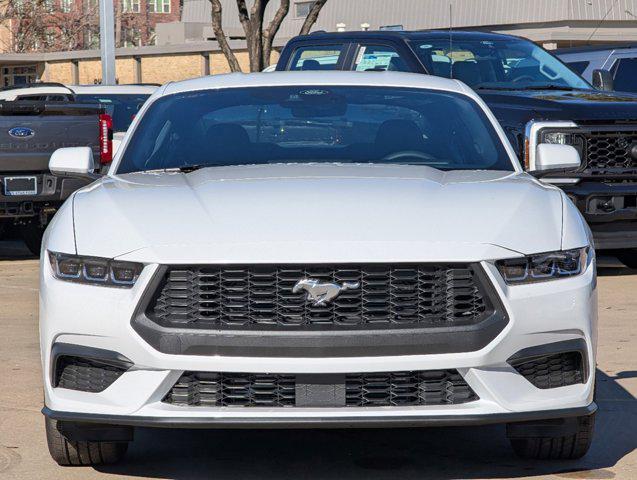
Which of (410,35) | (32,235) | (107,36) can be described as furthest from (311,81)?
(107,36)

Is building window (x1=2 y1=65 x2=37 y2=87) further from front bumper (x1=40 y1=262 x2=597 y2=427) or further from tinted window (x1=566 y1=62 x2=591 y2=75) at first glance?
front bumper (x1=40 y1=262 x2=597 y2=427)

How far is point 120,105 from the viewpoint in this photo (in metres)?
16.3

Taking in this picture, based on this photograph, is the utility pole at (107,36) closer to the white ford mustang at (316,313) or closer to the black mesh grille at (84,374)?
the white ford mustang at (316,313)

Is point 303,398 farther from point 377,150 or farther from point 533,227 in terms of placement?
point 377,150

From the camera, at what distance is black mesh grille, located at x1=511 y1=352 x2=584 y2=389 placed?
5090mm

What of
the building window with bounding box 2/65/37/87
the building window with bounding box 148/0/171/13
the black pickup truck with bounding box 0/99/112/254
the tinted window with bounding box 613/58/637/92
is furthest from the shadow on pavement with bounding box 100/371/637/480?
the building window with bounding box 148/0/171/13

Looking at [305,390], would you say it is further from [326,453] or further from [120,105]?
[120,105]

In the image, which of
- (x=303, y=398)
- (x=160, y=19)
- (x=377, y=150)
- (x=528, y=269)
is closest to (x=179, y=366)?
(x=303, y=398)

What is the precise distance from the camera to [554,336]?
5.11 metres

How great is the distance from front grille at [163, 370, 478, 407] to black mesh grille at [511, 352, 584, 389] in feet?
0.81

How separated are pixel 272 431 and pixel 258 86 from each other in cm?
167

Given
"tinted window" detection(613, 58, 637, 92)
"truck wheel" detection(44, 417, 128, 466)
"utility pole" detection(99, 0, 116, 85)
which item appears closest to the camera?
"truck wheel" detection(44, 417, 128, 466)

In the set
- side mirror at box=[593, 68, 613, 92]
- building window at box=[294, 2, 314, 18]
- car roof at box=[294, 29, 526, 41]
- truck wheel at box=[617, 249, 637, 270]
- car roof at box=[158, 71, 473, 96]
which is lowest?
building window at box=[294, 2, 314, 18]

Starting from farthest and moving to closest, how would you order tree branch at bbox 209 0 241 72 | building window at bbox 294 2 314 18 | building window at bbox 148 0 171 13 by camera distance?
building window at bbox 148 0 171 13 < building window at bbox 294 2 314 18 < tree branch at bbox 209 0 241 72
